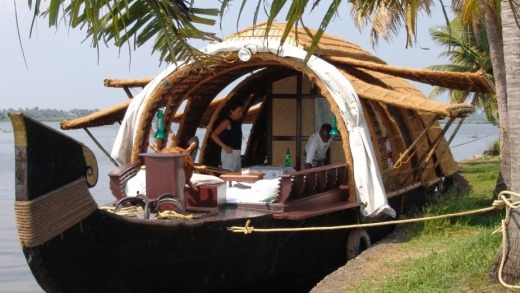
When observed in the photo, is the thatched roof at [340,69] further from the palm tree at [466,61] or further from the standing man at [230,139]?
the palm tree at [466,61]

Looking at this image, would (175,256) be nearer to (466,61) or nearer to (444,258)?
(444,258)

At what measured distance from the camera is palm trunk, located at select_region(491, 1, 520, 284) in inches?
227

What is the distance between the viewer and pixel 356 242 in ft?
28.3

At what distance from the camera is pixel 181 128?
36.7ft

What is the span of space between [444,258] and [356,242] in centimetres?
174

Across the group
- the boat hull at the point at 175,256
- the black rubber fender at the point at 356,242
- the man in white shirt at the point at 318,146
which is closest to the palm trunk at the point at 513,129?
the boat hull at the point at 175,256

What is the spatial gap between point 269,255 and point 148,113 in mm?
2841

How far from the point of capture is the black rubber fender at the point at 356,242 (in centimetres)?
862

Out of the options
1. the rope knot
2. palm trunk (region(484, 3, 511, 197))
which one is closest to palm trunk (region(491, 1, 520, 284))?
the rope knot

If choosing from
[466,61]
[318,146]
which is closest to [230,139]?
[318,146]

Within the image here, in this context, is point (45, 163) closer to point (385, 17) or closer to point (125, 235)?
point (125, 235)

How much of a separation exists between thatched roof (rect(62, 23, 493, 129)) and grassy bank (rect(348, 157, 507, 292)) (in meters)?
1.35

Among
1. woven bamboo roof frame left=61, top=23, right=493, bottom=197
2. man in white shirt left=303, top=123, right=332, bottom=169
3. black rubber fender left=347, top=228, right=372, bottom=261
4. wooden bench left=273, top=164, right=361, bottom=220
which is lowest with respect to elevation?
black rubber fender left=347, top=228, right=372, bottom=261

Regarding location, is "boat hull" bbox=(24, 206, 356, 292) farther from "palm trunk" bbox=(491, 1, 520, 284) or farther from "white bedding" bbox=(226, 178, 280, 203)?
"palm trunk" bbox=(491, 1, 520, 284)
